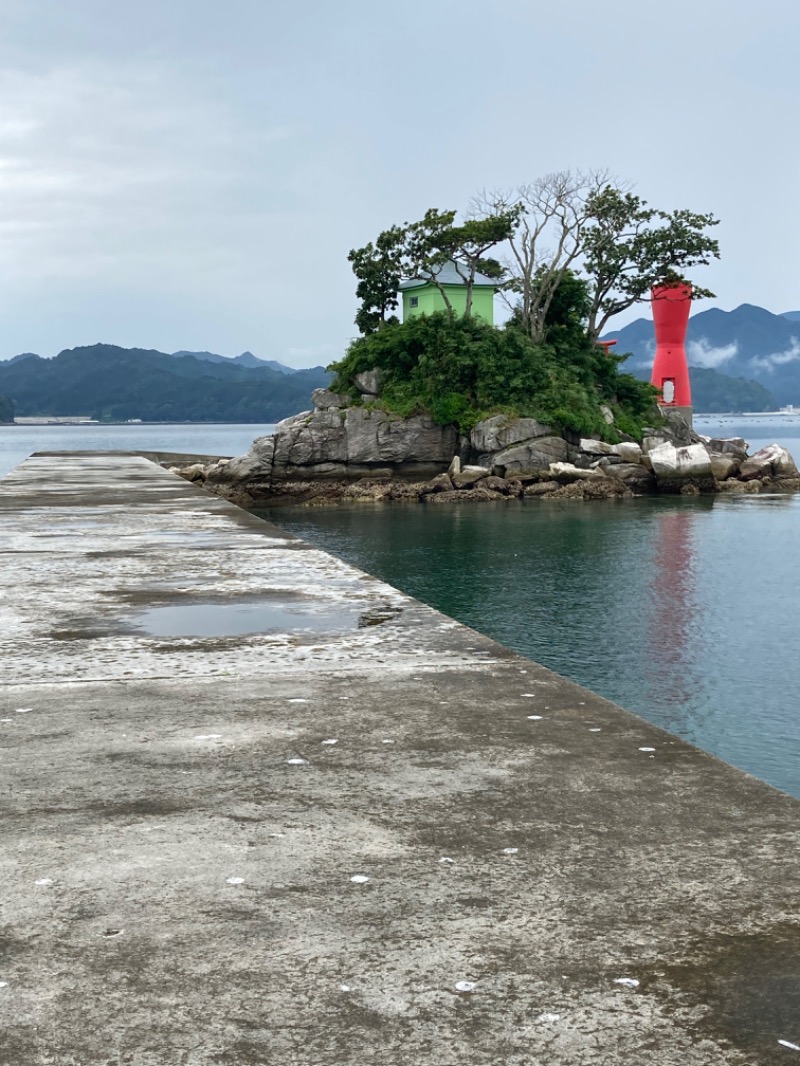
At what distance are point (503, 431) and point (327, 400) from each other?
782 centimetres

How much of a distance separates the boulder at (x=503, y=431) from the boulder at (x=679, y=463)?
460 cm

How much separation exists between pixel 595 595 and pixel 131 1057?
64.0 ft

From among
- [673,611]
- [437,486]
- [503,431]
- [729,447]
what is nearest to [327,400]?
[437,486]

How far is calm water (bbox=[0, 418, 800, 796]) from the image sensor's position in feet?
44.7

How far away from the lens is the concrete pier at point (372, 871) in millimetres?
2381

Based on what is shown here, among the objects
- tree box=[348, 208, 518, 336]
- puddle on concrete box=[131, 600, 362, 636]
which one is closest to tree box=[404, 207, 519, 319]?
tree box=[348, 208, 518, 336]

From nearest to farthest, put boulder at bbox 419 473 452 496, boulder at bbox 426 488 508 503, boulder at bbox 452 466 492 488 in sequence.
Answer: boulder at bbox 426 488 508 503, boulder at bbox 419 473 452 496, boulder at bbox 452 466 492 488

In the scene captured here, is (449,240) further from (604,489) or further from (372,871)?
(372,871)

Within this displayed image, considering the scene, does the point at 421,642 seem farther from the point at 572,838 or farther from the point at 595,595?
the point at 595,595

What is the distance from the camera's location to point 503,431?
149ft

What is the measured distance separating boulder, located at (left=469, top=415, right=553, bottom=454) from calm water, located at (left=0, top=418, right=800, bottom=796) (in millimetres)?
5049

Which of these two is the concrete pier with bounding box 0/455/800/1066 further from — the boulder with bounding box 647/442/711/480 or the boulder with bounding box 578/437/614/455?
the boulder with bounding box 647/442/711/480

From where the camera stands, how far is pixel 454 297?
53781 millimetres

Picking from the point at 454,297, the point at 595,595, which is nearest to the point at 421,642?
the point at 595,595
